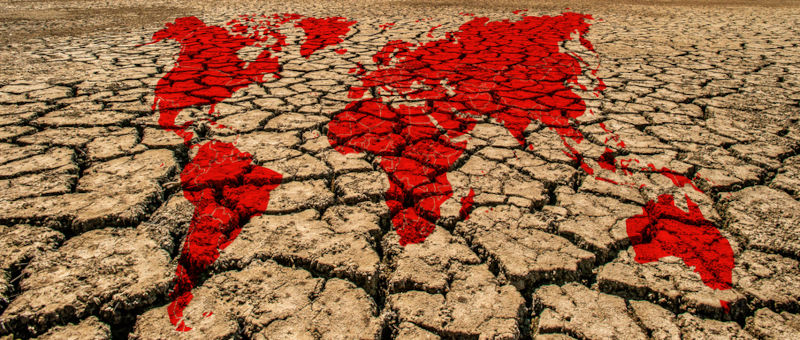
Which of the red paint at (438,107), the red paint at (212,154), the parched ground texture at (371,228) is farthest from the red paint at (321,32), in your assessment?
the parched ground texture at (371,228)

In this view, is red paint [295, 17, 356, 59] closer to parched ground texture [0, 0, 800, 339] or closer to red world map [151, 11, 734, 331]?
red world map [151, 11, 734, 331]

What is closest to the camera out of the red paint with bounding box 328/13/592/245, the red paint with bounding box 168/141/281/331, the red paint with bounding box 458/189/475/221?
the red paint with bounding box 168/141/281/331

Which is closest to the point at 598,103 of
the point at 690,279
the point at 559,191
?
the point at 559,191

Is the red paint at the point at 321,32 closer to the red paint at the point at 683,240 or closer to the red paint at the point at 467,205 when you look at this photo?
the red paint at the point at 467,205

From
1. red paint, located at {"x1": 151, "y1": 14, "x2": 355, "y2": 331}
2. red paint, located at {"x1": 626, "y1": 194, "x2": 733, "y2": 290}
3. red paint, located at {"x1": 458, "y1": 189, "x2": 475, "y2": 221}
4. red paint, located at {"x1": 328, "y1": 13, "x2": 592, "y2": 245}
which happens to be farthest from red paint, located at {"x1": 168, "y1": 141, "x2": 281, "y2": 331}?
red paint, located at {"x1": 626, "y1": 194, "x2": 733, "y2": 290}

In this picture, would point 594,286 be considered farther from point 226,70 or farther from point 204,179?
point 226,70

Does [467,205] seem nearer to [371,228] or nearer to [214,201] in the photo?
[371,228]

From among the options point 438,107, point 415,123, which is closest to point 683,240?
point 415,123

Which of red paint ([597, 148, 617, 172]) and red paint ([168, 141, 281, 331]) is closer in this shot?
red paint ([168, 141, 281, 331])
